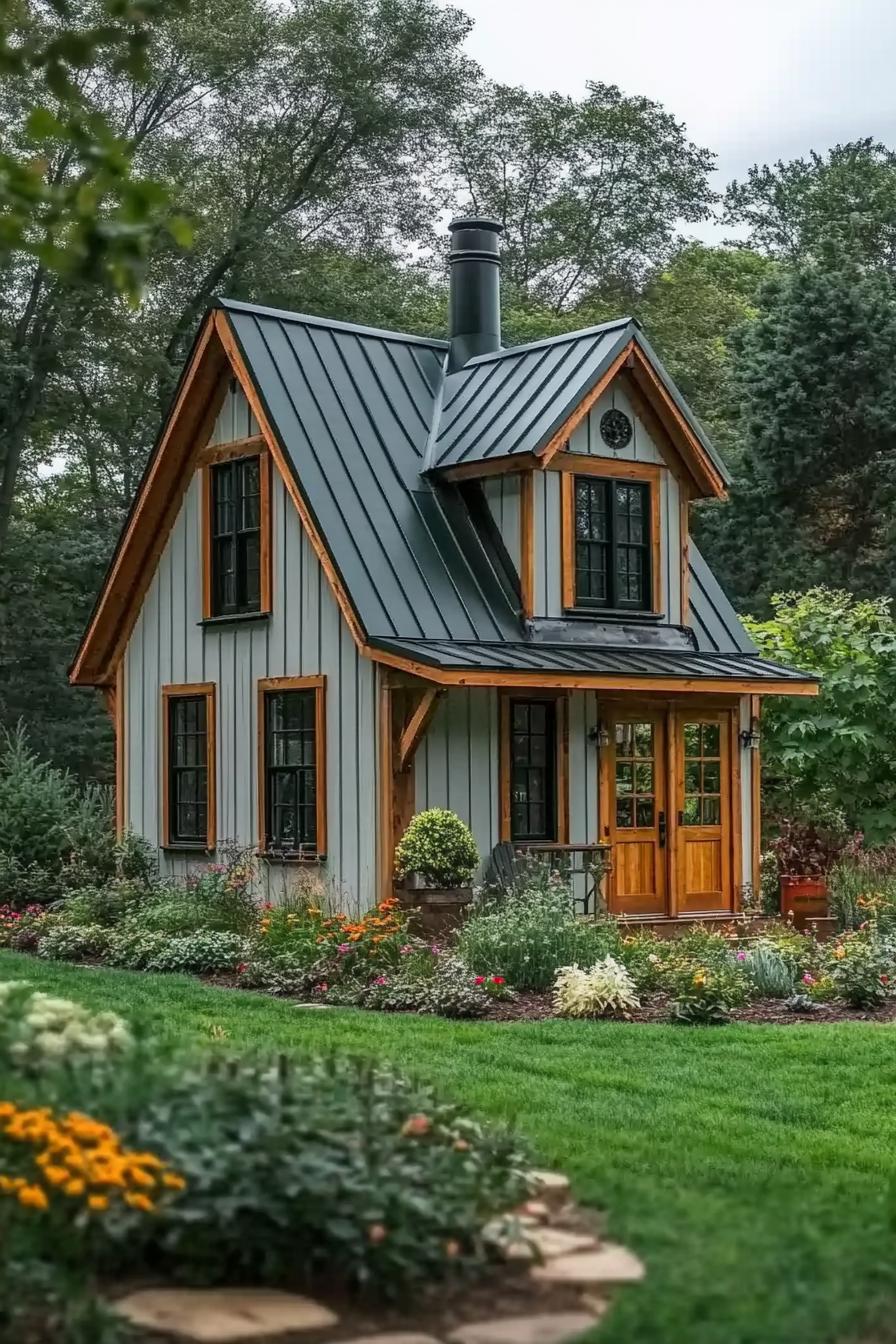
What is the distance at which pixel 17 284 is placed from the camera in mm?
29688

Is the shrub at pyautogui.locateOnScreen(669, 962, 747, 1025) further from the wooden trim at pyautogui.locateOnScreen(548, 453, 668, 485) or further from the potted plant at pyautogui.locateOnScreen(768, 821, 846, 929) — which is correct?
the wooden trim at pyautogui.locateOnScreen(548, 453, 668, 485)

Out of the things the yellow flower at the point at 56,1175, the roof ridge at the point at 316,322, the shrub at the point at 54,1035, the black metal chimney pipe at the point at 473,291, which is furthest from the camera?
the black metal chimney pipe at the point at 473,291

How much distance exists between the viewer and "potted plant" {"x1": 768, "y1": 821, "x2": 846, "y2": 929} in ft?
57.1

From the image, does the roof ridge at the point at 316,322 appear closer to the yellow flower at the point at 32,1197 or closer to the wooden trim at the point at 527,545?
the wooden trim at the point at 527,545

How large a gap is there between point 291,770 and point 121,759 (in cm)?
334

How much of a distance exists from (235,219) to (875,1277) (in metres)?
28.2

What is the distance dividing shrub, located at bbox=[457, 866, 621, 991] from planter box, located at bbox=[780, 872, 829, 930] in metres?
4.33

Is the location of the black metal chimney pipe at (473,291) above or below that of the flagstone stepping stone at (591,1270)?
above

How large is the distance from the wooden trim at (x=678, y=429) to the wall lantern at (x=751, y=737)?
7.69 ft

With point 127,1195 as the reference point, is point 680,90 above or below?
above

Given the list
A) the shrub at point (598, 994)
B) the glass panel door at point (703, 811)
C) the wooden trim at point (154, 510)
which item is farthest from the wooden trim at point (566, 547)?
the shrub at point (598, 994)

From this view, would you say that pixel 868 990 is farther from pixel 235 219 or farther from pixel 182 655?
pixel 235 219

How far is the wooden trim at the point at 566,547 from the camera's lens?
55.7ft

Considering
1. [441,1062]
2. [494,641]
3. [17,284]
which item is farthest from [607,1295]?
[17,284]
